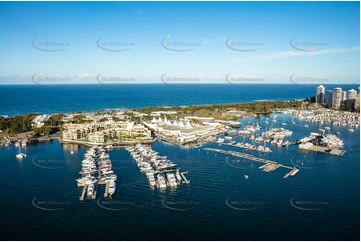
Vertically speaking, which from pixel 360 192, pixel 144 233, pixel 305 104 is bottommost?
pixel 144 233

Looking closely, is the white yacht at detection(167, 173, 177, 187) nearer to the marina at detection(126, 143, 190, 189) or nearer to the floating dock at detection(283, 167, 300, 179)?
the marina at detection(126, 143, 190, 189)

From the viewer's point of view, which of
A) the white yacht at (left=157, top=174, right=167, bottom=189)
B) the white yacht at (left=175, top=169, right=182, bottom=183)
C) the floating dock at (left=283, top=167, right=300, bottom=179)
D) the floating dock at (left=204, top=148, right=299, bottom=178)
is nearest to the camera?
the white yacht at (left=157, top=174, right=167, bottom=189)

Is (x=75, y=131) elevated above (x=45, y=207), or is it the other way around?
(x=75, y=131)

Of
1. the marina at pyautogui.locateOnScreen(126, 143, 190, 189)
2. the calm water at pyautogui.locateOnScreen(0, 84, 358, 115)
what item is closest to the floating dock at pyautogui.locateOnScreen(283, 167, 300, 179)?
the marina at pyautogui.locateOnScreen(126, 143, 190, 189)

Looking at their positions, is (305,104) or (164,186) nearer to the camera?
(164,186)

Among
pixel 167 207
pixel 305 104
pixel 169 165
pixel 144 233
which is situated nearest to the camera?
pixel 144 233

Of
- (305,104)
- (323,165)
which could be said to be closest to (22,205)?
(323,165)

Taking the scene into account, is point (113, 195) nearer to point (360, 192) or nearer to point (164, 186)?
point (164, 186)

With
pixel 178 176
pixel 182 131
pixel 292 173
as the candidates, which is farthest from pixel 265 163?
pixel 182 131

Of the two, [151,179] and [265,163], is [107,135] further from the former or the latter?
[265,163]
